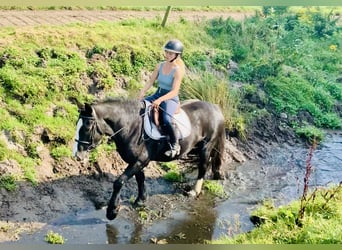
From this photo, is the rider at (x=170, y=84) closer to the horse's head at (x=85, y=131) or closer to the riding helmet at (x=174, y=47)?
the riding helmet at (x=174, y=47)

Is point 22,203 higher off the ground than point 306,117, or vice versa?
point 306,117

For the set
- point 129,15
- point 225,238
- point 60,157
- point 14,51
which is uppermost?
point 129,15

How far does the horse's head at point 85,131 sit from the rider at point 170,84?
20.4 inches

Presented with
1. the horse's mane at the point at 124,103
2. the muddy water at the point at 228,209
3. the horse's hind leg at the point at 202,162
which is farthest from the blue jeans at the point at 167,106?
the muddy water at the point at 228,209

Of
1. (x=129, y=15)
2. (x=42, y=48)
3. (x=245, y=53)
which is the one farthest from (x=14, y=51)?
(x=245, y=53)

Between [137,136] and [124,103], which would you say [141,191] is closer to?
[137,136]

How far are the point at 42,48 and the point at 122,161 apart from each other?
122 centimetres

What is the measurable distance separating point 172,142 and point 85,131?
0.73m

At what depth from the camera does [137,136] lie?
4.21m

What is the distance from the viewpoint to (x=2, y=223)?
13.1 feet

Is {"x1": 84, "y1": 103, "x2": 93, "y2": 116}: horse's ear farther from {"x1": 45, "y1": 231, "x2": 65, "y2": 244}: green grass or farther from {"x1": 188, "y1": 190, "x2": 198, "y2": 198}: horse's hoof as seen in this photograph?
{"x1": 188, "y1": 190, "x2": 198, "y2": 198}: horse's hoof

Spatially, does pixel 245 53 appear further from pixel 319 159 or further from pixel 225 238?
pixel 225 238

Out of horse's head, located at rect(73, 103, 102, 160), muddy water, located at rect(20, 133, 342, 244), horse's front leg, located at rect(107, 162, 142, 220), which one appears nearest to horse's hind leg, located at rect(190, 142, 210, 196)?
muddy water, located at rect(20, 133, 342, 244)

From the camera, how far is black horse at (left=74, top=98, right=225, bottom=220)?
12.8ft
